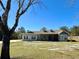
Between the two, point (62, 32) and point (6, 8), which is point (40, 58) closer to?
point (6, 8)

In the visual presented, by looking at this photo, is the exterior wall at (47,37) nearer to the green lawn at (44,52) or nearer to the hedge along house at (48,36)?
the hedge along house at (48,36)

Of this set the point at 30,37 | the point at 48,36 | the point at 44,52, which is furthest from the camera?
the point at 30,37

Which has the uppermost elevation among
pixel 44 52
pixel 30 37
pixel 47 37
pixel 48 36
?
pixel 48 36

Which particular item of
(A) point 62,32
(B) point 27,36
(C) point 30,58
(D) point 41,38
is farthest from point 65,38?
(C) point 30,58

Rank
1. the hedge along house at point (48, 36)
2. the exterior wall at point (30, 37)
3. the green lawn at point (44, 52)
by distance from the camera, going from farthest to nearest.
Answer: the exterior wall at point (30, 37)
the hedge along house at point (48, 36)
the green lawn at point (44, 52)

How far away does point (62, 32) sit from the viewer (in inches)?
2753

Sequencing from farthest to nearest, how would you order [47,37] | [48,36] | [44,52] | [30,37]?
[30,37]
[47,37]
[48,36]
[44,52]

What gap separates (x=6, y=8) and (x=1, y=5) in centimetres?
43

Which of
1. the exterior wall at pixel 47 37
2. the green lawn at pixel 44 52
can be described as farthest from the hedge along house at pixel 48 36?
the green lawn at pixel 44 52

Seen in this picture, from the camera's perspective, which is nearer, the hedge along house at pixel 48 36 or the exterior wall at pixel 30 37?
the hedge along house at pixel 48 36

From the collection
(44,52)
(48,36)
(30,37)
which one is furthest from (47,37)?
(44,52)

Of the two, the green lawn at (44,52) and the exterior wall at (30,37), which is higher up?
the exterior wall at (30,37)

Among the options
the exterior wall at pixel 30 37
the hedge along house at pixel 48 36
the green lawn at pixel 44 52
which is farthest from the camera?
the exterior wall at pixel 30 37

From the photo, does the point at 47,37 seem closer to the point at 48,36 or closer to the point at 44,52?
the point at 48,36
